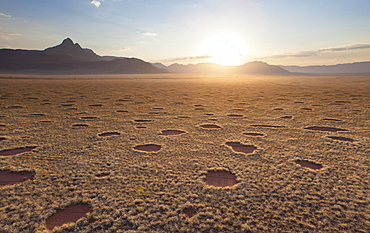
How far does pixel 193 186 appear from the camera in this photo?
2693 millimetres

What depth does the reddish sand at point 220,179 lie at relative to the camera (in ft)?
9.07

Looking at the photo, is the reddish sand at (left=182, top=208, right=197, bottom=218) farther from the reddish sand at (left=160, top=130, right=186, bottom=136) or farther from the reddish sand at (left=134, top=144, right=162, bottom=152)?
the reddish sand at (left=160, top=130, right=186, bottom=136)

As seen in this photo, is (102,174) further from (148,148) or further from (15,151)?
(15,151)

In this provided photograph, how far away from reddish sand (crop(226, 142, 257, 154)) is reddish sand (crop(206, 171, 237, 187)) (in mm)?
1028

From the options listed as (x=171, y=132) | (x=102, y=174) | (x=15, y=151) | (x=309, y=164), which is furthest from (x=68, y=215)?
(x=309, y=164)

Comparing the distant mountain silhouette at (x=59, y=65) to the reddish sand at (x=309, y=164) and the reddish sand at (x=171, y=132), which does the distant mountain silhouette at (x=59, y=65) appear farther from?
the reddish sand at (x=309, y=164)

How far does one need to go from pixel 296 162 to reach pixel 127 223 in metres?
2.88

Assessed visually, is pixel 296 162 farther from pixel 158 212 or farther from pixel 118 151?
pixel 118 151

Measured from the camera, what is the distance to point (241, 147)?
4195mm

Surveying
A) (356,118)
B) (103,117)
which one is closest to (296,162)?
(356,118)

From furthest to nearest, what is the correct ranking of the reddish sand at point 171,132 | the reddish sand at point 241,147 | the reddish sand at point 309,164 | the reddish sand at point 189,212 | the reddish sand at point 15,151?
the reddish sand at point 171,132 → the reddish sand at point 241,147 → the reddish sand at point 15,151 → the reddish sand at point 309,164 → the reddish sand at point 189,212

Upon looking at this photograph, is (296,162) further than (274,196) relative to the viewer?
Yes

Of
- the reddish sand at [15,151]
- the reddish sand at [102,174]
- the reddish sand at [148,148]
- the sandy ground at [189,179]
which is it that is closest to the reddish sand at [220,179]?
the sandy ground at [189,179]

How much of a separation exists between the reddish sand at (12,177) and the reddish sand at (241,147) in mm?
3519
